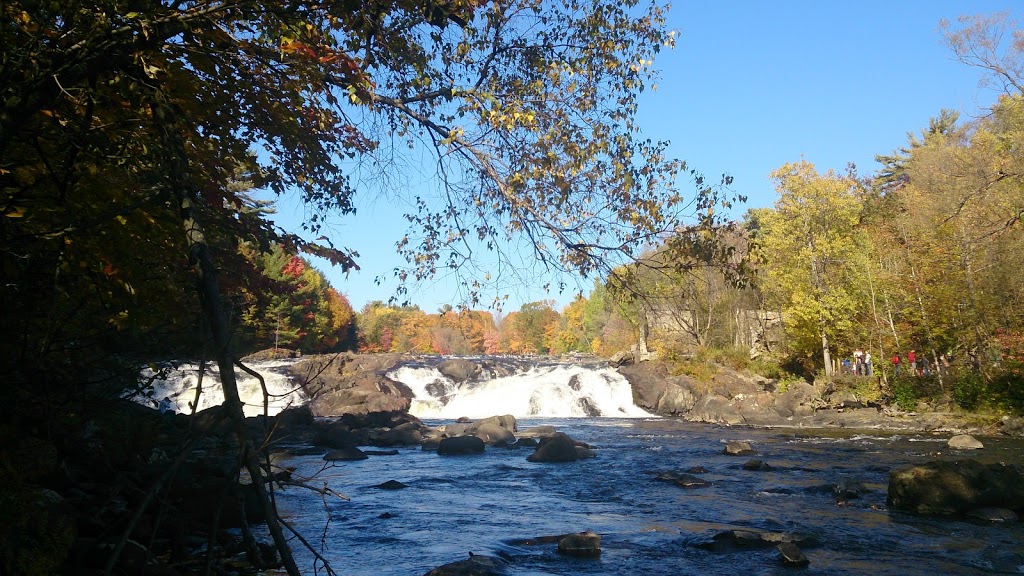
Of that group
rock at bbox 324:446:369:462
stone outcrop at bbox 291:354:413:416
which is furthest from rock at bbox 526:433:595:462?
stone outcrop at bbox 291:354:413:416

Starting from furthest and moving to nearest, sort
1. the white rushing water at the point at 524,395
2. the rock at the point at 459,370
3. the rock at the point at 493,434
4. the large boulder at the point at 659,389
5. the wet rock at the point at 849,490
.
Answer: the rock at the point at 459,370
the white rushing water at the point at 524,395
the large boulder at the point at 659,389
the rock at the point at 493,434
the wet rock at the point at 849,490

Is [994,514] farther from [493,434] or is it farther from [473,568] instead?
[493,434]

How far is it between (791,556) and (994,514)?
13.8 feet

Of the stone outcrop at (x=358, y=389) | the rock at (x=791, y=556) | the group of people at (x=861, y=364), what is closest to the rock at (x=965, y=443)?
the group of people at (x=861, y=364)

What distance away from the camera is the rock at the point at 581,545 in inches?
297

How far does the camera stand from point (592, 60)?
16.4 feet

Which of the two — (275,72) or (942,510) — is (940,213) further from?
(275,72)

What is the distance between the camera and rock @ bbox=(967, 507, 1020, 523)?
907 cm

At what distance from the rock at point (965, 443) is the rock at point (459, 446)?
11649 mm

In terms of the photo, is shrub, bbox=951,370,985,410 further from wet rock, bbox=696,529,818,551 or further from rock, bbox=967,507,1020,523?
wet rock, bbox=696,529,818,551

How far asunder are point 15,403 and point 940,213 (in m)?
22.2

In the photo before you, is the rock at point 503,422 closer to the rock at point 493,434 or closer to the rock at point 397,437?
the rock at point 493,434

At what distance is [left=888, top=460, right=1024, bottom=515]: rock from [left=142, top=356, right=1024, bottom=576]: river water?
13.1 inches

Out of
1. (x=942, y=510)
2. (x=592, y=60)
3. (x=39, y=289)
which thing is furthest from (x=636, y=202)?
(x=942, y=510)
